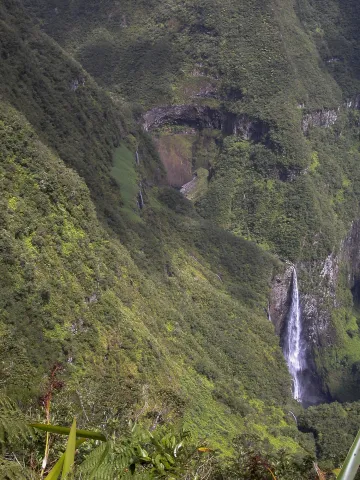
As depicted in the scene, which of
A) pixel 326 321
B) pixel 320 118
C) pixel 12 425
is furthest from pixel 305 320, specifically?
pixel 12 425

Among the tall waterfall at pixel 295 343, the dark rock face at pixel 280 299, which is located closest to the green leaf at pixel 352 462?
the dark rock face at pixel 280 299

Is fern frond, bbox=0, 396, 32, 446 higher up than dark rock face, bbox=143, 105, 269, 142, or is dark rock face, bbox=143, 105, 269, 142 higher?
fern frond, bbox=0, 396, 32, 446

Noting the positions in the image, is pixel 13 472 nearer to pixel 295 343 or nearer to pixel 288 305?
pixel 288 305

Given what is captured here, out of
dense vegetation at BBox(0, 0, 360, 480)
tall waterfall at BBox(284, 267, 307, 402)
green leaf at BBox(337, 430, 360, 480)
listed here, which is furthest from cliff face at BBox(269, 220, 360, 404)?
green leaf at BBox(337, 430, 360, 480)

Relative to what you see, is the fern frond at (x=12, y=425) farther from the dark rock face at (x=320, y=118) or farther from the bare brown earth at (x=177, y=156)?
the dark rock face at (x=320, y=118)

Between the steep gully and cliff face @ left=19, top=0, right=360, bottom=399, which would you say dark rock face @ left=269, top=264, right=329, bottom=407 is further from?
cliff face @ left=19, top=0, right=360, bottom=399

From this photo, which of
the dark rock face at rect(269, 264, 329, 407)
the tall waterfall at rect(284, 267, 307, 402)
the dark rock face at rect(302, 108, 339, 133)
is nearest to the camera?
the dark rock face at rect(269, 264, 329, 407)

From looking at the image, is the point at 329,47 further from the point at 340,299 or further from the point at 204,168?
the point at 340,299
